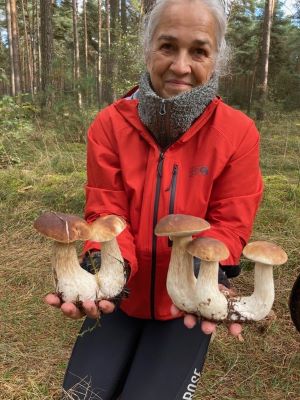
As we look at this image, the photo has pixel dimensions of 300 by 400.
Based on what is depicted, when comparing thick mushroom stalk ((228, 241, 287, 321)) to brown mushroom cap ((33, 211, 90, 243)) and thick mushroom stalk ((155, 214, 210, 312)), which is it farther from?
brown mushroom cap ((33, 211, 90, 243))

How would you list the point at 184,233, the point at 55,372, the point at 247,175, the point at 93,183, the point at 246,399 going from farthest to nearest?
1. the point at 55,372
2. the point at 246,399
3. the point at 93,183
4. the point at 247,175
5. the point at 184,233

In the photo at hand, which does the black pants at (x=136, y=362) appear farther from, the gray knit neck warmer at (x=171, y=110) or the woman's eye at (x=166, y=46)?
the woman's eye at (x=166, y=46)

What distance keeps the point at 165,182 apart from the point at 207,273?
0.57 metres

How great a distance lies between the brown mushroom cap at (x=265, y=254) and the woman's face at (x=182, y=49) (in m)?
0.95

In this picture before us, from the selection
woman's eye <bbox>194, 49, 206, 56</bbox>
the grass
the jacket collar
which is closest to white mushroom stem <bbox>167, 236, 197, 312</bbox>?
the jacket collar

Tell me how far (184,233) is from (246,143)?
2.81 ft

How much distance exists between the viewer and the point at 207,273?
155 cm

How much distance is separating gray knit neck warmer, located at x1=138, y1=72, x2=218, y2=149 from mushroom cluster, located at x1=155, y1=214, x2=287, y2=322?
666 millimetres

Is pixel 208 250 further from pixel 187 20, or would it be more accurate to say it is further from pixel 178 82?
pixel 187 20

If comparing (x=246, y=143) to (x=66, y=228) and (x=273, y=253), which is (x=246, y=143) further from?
(x=66, y=228)

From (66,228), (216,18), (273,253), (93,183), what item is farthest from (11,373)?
(216,18)

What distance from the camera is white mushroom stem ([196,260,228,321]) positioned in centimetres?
155

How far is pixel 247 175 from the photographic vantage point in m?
2.06

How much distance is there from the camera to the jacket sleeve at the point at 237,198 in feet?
6.46
